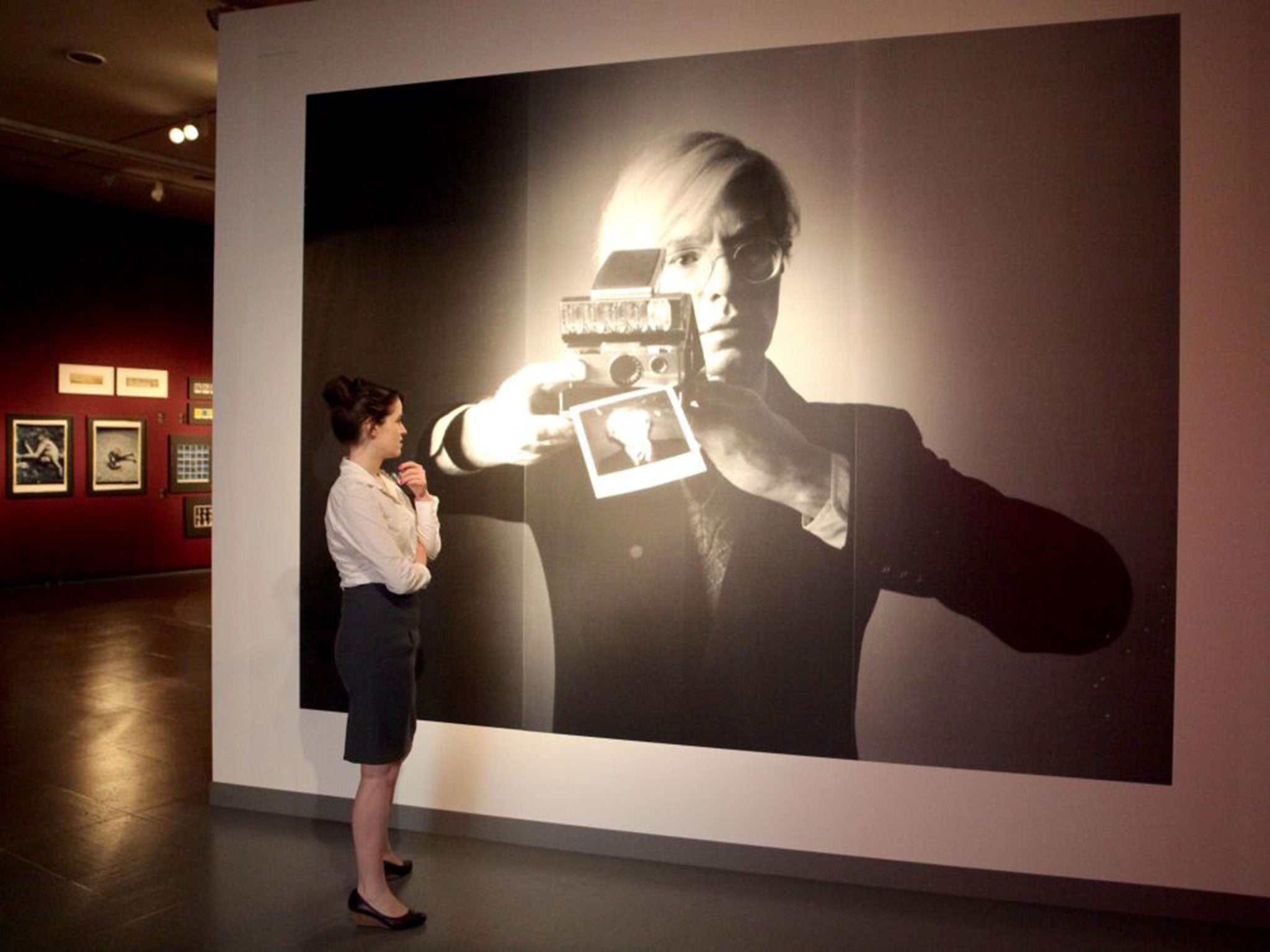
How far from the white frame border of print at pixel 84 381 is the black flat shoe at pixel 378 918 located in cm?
941

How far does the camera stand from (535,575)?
11.7 feet

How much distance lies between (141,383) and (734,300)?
392 inches

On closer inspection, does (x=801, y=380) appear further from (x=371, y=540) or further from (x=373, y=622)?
(x=373, y=622)

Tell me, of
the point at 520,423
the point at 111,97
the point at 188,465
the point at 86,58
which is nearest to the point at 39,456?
the point at 188,465

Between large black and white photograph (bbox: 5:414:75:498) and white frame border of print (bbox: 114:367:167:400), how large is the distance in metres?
0.77

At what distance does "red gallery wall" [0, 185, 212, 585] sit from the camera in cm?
987

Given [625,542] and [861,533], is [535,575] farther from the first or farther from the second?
[861,533]

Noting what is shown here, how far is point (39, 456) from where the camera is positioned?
1002 centimetres

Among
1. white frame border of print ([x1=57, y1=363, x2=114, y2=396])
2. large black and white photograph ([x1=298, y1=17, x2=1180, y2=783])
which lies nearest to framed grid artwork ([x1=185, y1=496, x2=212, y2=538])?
white frame border of print ([x1=57, y1=363, x2=114, y2=396])

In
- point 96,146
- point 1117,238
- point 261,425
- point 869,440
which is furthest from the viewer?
point 96,146

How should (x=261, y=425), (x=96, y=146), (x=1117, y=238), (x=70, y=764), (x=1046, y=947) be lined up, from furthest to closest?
1. (x=96, y=146)
2. (x=70, y=764)
3. (x=261, y=425)
4. (x=1117, y=238)
5. (x=1046, y=947)

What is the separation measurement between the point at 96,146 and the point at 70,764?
19.8ft

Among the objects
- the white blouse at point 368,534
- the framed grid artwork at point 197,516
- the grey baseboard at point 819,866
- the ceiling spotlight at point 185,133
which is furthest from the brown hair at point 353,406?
the framed grid artwork at point 197,516

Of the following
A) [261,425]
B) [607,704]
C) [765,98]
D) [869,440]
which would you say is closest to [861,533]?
[869,440]
